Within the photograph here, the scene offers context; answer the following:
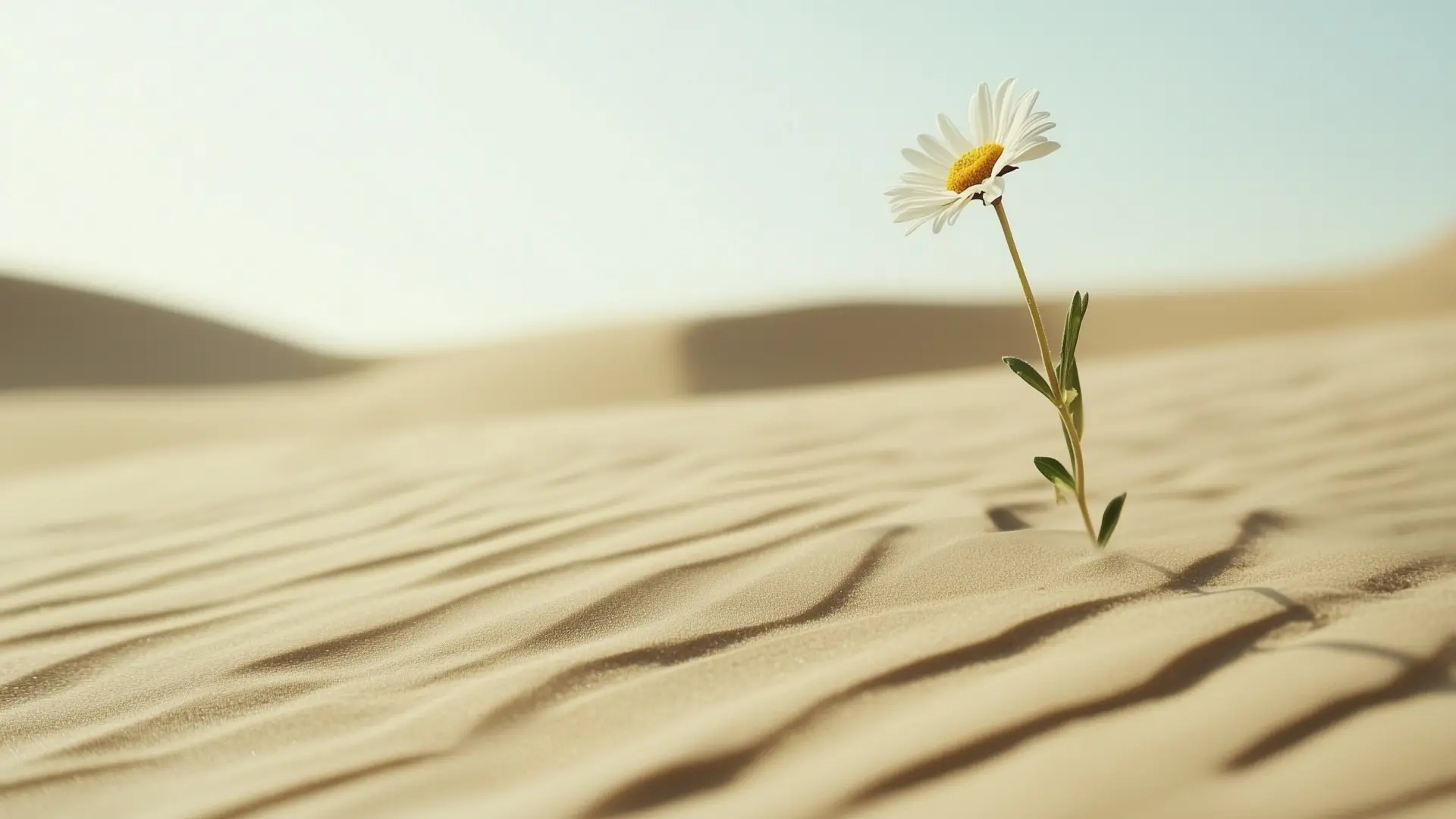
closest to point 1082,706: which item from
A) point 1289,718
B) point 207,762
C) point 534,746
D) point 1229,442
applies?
point 1289,718

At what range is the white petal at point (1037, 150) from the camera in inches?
63.8

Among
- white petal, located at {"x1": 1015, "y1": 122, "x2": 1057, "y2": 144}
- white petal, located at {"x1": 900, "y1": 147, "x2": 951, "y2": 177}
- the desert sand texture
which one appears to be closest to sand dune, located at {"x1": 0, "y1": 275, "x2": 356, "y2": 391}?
the desert sand texture

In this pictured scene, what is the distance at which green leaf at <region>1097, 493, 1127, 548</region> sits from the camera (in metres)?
1.83

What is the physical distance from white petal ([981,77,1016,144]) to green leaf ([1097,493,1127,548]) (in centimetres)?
64

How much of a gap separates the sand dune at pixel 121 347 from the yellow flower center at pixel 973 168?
16153 mm

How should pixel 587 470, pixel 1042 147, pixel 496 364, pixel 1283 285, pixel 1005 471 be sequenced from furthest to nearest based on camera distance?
pixel 1283 285 < pixel 496 364 < pixel 587 470 < pixel 1005 471 < pixel 1042 147

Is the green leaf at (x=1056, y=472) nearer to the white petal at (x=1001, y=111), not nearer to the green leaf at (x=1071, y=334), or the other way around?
the green leaf at (x=1071, y=334)

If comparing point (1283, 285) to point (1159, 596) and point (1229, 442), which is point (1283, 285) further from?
point (1159, 596)

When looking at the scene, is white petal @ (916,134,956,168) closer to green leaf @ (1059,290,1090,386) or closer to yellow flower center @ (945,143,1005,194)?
yellow flower center @ (945,143,1005,194)

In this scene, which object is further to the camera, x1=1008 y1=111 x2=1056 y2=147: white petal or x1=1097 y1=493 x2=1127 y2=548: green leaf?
x1=1097 y1=493 x2=1127 y2=548: green leaf

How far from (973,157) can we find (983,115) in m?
0.12

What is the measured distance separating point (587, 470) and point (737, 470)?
60 cm

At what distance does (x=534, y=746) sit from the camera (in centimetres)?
138

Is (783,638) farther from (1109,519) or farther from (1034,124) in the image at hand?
(1034,124)
